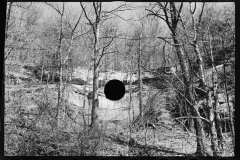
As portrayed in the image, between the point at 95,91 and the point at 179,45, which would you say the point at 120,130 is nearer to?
the point at 95,91

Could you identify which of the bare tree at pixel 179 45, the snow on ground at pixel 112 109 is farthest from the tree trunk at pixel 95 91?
the bare tree at pixel 179 45

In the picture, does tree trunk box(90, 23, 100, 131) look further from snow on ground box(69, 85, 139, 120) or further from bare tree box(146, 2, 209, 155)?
bare tree box(146, 2, 209, 155)

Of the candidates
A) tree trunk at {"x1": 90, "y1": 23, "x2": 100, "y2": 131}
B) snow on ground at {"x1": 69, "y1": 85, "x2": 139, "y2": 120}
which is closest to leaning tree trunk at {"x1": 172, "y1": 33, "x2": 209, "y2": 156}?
snow on ground at {"x1": 69, "y1": 85, "x2": 139, "y2": 120}

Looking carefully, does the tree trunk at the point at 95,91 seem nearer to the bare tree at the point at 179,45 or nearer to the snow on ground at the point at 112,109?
the snow on ground at the point at 112,109

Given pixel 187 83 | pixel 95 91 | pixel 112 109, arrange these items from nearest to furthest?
pixel 112 109 < pixel 95 91 < pixel 187 83

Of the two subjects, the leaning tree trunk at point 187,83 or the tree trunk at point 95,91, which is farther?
the leaning tree trunk at point 187,83

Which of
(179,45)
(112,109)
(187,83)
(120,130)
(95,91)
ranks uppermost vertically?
(179,45)

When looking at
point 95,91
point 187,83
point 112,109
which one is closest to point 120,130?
point 112,109

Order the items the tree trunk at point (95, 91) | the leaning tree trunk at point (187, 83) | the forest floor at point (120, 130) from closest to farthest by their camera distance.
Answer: the forest floor at point (120, 130), the tree trunk at point (95, 91), the leaning tree trunk at point (187, 83)

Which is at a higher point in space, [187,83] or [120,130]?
[187,83]

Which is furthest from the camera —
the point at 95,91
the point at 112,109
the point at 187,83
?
the point at 187,83

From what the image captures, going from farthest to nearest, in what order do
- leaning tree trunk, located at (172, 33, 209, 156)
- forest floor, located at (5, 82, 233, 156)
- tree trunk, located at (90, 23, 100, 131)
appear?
leaning tree trunk, located at (172, 33, 209, 156)
tree trunk, located at (90, 23, 100, 131)
forest floor, located at (5, 82, 233, 156)

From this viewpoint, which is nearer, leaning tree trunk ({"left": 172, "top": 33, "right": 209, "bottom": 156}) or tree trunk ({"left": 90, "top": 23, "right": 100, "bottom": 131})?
tree trunk ({"left": 90, "top": 23, "right": 100, "bottom": 131})
